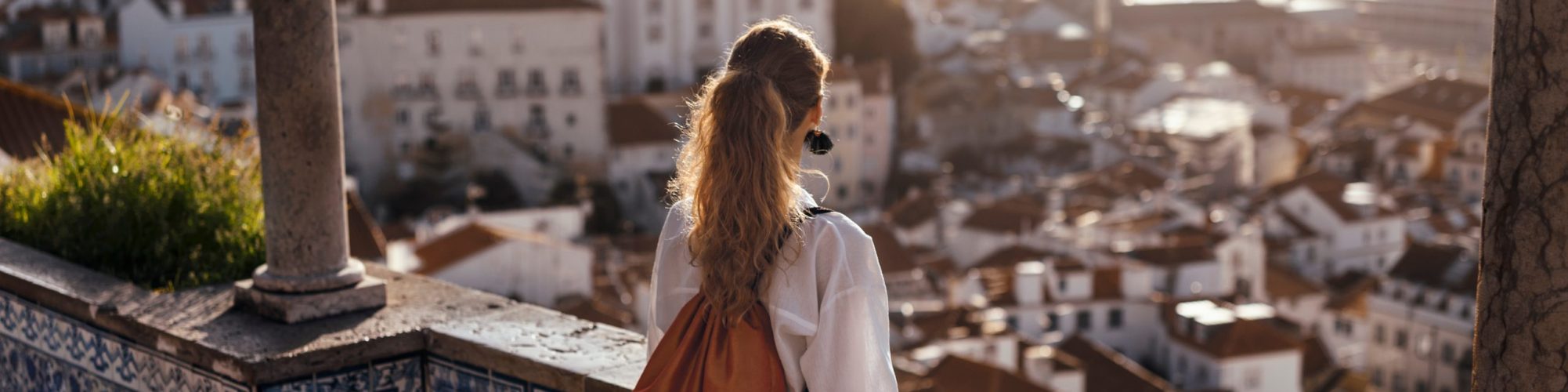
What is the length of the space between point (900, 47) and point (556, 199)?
1318 centimetres

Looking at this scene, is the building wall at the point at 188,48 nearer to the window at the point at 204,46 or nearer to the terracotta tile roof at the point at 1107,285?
the window at the point at 204,46

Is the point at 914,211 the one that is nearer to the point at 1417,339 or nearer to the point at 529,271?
the point at 1417,339

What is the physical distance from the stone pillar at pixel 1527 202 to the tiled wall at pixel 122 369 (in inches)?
68.0

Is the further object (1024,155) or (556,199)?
(1024,155)

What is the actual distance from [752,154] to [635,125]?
32.1 metres

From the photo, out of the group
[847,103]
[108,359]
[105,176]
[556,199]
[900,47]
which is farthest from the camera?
[900,47]

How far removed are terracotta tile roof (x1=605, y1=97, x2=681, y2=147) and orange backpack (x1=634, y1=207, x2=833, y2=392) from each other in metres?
30.7

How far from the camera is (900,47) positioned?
43000 millimetres

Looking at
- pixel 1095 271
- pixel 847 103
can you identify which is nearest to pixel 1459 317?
pixel 1095 271

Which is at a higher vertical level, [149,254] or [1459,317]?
[149,254]

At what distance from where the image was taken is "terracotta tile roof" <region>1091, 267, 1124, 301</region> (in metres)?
25.8

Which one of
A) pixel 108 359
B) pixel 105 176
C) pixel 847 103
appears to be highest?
pixel 105 176

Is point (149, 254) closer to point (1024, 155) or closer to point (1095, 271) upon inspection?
point (1095, 271)

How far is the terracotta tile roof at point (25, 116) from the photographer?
20.2 ft
